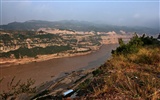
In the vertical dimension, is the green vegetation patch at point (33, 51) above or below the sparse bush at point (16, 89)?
below

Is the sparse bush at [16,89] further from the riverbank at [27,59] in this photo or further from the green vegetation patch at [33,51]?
the green vegetation patch at [33,51]

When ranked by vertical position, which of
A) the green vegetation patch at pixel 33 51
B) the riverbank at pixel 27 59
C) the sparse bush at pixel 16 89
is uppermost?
the sparse bush at pixel 16 89

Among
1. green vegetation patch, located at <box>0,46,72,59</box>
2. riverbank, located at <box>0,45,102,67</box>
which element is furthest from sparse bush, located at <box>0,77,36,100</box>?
green vegetation patch, located at <box>0,46,72,59</box>

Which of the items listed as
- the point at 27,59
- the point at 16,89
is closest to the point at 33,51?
the point at 27,59

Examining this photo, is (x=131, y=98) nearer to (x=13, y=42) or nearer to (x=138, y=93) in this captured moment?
(x=138, y=93)

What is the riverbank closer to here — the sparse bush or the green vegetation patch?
the green vegetation patch

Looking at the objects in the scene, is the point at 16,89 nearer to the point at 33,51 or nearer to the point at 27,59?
the point at 27,59

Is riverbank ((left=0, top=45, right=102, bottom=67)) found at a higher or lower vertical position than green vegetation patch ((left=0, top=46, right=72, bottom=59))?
lower

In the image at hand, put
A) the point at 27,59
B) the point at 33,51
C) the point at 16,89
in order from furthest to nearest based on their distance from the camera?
the point at 33,51 < the point at 27,59 < the point at 16,89

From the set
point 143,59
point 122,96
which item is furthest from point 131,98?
point 143,59

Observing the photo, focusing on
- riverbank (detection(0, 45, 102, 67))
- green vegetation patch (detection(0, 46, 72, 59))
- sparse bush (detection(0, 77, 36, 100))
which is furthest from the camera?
green vegetation patch (detection(0, 46, 72, 59))

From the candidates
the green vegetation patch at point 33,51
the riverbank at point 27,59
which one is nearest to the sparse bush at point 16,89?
the riverbank at point 27,59
